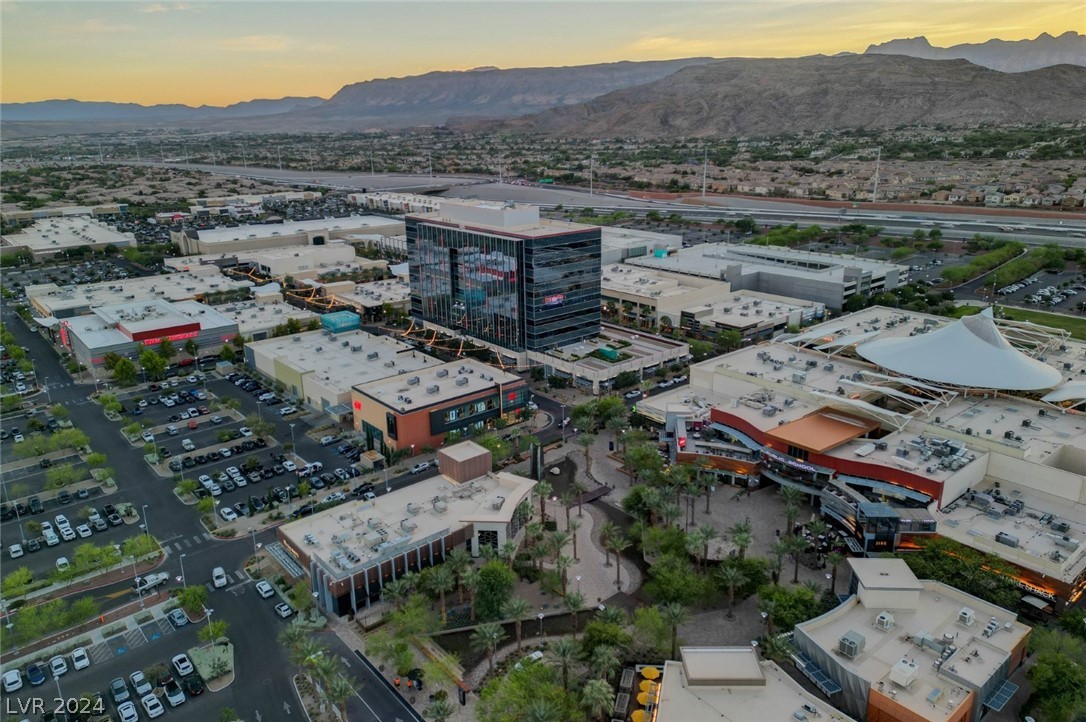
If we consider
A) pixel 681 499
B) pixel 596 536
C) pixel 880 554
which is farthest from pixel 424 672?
pixel 880 554

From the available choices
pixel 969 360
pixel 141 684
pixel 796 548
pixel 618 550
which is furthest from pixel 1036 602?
pixel 141 684

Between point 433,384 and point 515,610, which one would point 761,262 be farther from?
point 515,610

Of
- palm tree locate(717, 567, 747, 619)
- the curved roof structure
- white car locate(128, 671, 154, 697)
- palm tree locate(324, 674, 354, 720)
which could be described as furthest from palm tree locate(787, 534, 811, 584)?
white car locate(128, 671, 154, 697)

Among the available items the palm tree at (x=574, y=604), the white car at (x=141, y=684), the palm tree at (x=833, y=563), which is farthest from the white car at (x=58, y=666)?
the palm tree at (x=833, y=563)

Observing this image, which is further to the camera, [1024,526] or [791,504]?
[791,504]

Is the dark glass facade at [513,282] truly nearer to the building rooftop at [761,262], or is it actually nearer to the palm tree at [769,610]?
the building rooftop at [761,262]
